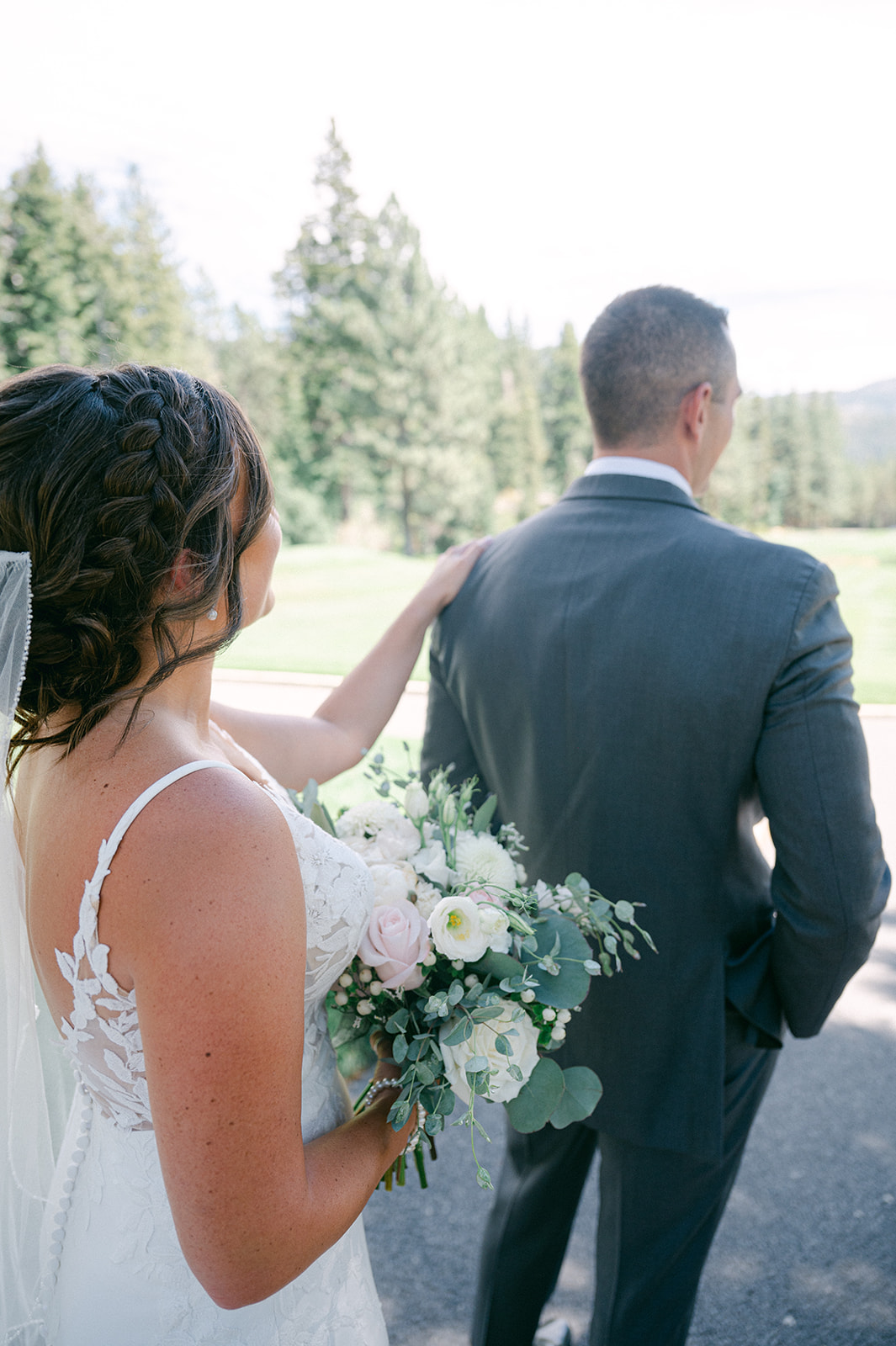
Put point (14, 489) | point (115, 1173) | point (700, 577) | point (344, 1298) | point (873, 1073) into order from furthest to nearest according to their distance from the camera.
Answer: point (873, 1073) < point (700, 577) < point (344, 1298) < point (115, 1173) < point (14, 489)

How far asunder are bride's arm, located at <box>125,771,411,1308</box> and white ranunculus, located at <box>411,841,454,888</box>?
528mm

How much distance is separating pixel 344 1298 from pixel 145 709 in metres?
1.14

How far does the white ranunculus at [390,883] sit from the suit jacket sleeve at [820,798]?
80 cm

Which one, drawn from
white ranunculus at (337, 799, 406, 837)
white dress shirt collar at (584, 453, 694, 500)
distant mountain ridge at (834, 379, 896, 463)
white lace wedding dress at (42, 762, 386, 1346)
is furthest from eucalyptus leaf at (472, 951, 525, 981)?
distant mountain ridge at (834, 379, 896, 463)

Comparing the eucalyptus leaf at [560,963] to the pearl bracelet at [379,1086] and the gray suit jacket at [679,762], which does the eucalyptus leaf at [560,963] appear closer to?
the pearl bracelet at [379,1086]

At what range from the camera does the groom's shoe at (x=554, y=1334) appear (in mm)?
2746

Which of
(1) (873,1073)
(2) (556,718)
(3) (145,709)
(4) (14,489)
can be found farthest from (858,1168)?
(4) (14,489)

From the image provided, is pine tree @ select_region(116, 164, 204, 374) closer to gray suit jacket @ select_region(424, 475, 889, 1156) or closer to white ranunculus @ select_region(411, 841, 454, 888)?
gray suit jacket @ select_region(424, 475, 889, 1156)

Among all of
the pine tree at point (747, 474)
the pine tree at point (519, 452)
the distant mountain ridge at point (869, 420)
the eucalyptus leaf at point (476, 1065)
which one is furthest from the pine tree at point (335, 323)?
the eucalyptus leaf at point (476, 1065)

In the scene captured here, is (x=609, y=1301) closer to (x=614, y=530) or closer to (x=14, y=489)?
(x=614, y=530)

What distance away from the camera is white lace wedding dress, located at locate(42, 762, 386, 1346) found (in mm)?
1467

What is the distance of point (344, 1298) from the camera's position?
1630 mm

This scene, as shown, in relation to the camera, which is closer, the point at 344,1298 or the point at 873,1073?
the point at 344,1298

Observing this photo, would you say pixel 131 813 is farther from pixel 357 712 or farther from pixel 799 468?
pixel 799 468
